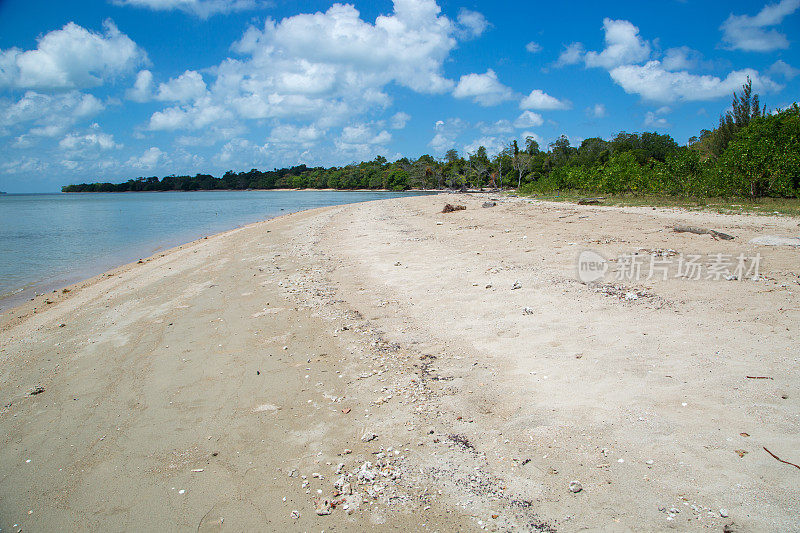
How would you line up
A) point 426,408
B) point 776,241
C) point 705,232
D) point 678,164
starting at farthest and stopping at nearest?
point 678,164, point 705,232, point 776,241, point 426,408

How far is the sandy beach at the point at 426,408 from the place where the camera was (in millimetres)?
2926

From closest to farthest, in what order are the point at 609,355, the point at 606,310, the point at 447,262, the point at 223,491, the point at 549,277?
the point at 223,491
the point at 609,355
the point at 606,310
the point at 549,277
the point at 447,262

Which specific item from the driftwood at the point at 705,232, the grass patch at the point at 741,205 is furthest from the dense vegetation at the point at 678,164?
the driftwood at the point at 705,232

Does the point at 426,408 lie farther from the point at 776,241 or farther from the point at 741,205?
the point at 741,205

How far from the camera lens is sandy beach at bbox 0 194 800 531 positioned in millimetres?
2926

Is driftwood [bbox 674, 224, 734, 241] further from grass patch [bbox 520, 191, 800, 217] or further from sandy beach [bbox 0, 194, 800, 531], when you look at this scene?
grass patch [bbox 520, 191, 800, 217]

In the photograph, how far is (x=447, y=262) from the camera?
9711 mm

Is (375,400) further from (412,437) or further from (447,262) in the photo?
(447,262)

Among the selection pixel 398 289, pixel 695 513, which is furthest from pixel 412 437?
pixel 398 289

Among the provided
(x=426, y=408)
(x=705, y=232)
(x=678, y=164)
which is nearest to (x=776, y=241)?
(x=705, y=232)

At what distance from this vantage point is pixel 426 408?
13.4 feet

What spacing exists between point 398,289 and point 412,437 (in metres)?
4.52

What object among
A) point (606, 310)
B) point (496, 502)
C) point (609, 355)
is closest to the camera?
point (496, 502)

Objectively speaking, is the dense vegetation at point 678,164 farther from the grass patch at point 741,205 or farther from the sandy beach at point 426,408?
the sandy beach at point 426,408
